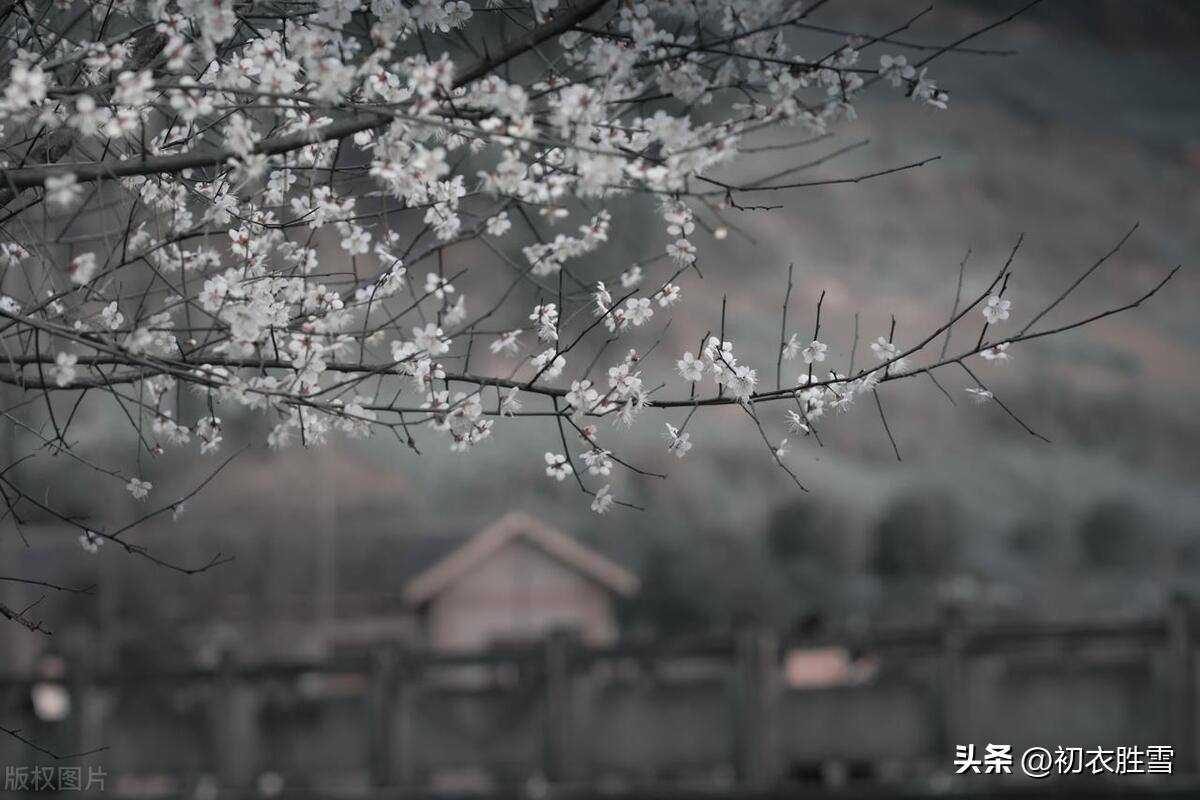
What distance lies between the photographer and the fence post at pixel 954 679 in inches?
414

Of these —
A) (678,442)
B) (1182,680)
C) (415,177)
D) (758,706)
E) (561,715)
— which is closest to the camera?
(415,177)

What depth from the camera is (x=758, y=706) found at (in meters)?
10.8

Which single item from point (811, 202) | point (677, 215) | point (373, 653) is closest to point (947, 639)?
point (373, 653)

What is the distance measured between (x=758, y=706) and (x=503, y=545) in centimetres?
1693

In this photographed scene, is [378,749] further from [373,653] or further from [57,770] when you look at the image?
[57,770]

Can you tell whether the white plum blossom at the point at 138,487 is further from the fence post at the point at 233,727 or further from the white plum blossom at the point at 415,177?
the fence post at the point at 233,727

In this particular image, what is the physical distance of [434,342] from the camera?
11.6ft

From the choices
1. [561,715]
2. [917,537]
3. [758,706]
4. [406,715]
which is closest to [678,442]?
[758,706]

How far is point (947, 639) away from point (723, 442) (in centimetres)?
3758

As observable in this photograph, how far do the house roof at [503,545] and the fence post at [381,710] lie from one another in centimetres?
1532

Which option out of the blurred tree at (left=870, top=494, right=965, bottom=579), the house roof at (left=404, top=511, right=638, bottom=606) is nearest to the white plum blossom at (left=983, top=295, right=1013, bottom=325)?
the house roof at (left=404, top=511, right=638, bottom=606)

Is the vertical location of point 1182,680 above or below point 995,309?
below

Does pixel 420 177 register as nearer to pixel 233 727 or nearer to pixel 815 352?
pixel 815 352

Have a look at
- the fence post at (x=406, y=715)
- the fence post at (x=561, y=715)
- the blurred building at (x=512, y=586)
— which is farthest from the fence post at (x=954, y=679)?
the blurred building at (x=512, y=586)
